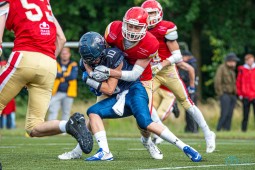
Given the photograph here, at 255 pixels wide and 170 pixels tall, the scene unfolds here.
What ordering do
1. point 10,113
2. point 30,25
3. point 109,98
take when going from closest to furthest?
point 30,25 < point 109,98 < point 10,113

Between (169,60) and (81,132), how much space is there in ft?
11.8

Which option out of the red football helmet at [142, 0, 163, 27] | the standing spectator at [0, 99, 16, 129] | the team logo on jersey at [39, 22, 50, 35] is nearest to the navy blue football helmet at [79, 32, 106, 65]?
the team logo on jersey at [39, 22, 50, 35]

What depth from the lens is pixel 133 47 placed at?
9.95 m

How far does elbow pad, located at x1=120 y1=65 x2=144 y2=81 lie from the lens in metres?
9.79

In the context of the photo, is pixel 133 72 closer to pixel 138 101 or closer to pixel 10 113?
pixel 138 101

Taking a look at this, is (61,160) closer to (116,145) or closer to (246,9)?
(116,145)

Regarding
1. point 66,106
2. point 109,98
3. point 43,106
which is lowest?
point 66,106

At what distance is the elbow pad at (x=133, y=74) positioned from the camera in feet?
32.1

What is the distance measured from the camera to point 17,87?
9.12 metres

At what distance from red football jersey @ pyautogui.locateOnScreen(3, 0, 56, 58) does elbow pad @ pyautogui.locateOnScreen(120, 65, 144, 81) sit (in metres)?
0.97

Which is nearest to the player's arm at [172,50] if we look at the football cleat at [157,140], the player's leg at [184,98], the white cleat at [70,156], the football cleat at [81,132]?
the player's leg at [184,98]

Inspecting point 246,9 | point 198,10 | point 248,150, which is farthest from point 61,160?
point 246,9

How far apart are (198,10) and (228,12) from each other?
1604 millimetres

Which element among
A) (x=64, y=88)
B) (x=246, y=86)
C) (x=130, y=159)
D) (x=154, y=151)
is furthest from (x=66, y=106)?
(x=130, y=159)
